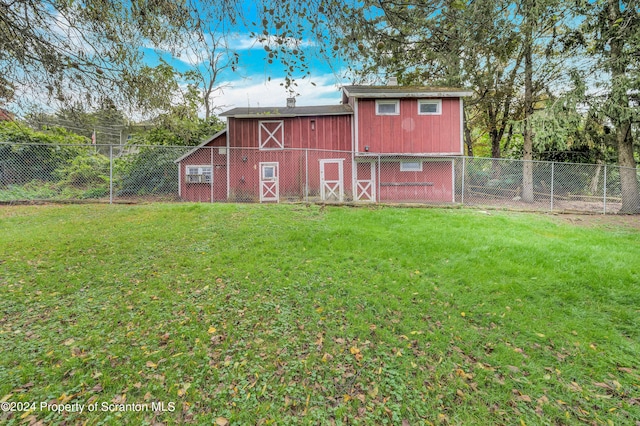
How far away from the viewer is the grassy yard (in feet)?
6.79

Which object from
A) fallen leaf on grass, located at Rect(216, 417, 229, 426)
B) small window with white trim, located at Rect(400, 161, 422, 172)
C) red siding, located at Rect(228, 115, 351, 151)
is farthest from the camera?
red siding, located at Rect(228, 115, 351, 151)

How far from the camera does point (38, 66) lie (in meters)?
3.83

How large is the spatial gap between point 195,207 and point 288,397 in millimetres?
6752

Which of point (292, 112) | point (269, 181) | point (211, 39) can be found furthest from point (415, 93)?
point (211, 39)

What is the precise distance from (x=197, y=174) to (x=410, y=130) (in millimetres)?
9527

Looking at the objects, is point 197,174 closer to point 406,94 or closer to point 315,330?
point 406,94

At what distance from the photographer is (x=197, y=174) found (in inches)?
529

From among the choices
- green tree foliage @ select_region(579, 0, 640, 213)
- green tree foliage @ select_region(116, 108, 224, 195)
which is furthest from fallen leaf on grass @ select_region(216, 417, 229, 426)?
green tree foliage @ select_region(579, 0, 640, 213)

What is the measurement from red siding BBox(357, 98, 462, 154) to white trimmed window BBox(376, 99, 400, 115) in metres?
0.14

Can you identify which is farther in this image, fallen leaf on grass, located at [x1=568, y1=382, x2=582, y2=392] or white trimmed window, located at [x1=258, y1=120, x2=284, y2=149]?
white trimmed window, located at [x1=258, y1=120, x2=284, y2=149]

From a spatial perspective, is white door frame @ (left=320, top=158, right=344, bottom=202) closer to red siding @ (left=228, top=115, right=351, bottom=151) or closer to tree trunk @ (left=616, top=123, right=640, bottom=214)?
red siding @ (left=228, top=115, right=351, bottom=151)

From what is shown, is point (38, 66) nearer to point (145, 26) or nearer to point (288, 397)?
point (145, 26)

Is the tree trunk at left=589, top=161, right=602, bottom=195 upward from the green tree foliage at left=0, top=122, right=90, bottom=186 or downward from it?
downward

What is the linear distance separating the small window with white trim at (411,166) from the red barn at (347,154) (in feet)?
0.14
